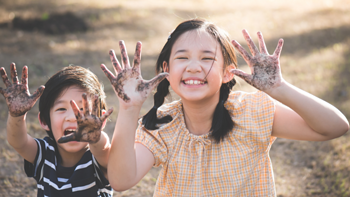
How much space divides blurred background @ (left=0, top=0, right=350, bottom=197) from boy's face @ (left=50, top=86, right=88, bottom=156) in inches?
42.7

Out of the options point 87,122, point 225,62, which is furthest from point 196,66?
point 87,122

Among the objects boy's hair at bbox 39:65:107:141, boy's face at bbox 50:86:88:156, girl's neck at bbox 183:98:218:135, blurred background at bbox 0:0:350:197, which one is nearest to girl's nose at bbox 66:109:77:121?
boy's face at bbox 50:86:88:156

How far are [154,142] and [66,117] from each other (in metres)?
0.58

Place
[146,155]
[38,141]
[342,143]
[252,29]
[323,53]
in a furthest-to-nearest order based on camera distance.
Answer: [252,29], [323,53], [342,143], [38,141], [146,155]

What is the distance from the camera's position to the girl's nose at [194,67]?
6.60 feet

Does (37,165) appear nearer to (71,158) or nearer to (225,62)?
(71,158)

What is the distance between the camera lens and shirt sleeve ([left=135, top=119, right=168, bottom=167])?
7.05ft

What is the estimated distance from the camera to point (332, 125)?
6.05ft

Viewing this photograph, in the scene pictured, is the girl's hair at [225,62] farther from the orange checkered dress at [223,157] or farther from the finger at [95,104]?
the finger at [95,104]

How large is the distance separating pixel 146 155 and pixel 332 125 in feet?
3.59

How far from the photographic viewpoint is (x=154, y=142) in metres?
2.17

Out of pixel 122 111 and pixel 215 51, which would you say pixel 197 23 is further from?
pixel 122 111

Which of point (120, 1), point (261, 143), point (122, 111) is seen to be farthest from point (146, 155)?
point (120, 1)

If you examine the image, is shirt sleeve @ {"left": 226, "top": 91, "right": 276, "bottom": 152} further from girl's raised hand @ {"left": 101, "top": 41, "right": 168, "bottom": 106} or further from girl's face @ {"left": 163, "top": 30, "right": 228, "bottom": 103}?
girl's raised hand @ {"left": 101, "top": 41, "right": 168, "bottom": 106}
